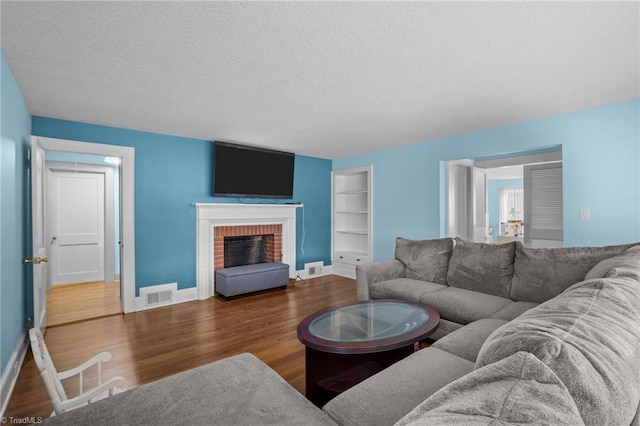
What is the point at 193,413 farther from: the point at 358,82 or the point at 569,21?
the point at 569,21

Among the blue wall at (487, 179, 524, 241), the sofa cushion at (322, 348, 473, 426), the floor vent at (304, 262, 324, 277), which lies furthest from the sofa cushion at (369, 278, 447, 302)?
the blue wall at (487, 179, 524, 241)

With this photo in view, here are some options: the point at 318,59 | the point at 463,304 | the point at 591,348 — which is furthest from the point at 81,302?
the point at 591,348

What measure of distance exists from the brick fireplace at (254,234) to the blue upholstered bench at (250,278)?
0.88ft

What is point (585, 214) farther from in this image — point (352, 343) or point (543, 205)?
point (352, 343)

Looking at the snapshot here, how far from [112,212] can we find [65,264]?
115cm

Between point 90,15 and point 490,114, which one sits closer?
point 90,15

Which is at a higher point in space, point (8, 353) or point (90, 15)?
point (90, 15)

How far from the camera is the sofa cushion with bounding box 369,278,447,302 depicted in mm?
2955

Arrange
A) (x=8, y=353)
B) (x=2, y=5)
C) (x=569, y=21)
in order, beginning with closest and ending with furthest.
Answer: (x=2, y=5), (x=569, y=21), (x=8, y=353)

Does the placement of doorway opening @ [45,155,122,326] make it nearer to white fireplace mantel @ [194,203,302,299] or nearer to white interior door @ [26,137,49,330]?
white fireplace mantel @ [194,203,302,299]

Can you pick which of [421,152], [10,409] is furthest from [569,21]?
[10,409]

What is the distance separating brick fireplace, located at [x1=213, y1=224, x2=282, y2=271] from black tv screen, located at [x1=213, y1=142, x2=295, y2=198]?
54 cm

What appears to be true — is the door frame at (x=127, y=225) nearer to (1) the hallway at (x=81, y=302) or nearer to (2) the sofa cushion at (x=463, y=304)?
(1) the hallway at (x=81, y=302)

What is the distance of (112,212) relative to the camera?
5551mm
